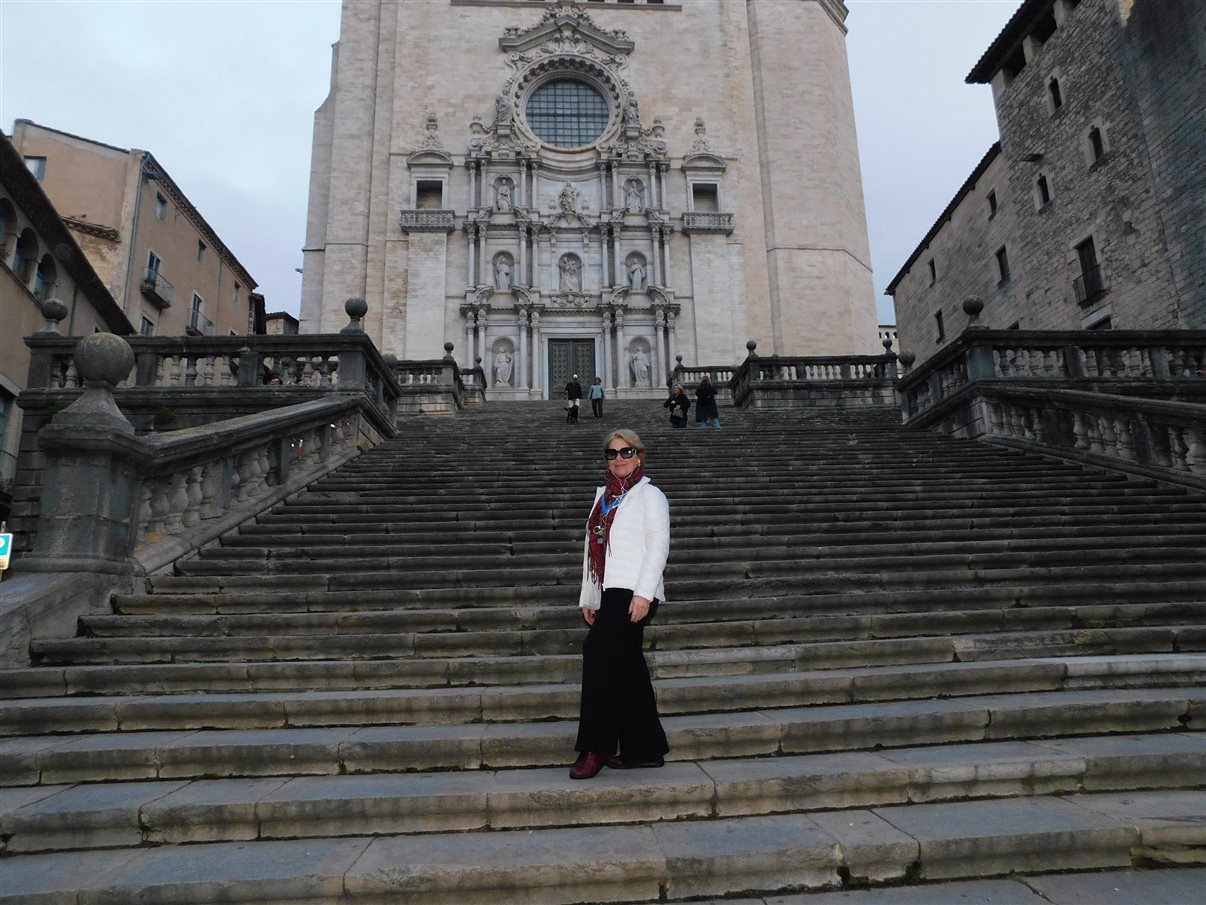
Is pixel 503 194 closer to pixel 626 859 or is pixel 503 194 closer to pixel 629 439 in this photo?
pixel 629 439

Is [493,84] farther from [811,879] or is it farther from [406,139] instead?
[811,879]

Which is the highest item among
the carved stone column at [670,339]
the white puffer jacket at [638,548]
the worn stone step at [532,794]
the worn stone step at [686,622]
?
the carved stone column at [670,339]

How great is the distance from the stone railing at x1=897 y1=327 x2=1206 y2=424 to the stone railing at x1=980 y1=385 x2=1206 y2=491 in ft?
2.77

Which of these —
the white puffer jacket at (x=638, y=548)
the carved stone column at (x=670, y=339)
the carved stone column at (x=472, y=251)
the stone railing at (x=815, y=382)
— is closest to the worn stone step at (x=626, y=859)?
the white puffer jacket at (x=638, y=548)

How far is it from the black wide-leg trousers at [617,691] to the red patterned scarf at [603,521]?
17 centimetres

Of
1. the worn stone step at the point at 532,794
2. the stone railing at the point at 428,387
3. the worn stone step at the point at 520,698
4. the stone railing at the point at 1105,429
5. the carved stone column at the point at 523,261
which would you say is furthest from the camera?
the carved stone column at the point at 523,261

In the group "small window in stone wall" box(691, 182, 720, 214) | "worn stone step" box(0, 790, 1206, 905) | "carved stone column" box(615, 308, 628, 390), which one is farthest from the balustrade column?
"worn stone step" box(0, 790, 1206, 905)

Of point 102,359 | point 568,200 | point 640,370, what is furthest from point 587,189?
point 102,359

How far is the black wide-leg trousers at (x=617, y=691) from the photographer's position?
329 cm

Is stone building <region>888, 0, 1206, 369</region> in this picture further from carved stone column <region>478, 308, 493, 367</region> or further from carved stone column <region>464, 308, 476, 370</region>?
carved stone column <region>464, 308, 476, 370</region>

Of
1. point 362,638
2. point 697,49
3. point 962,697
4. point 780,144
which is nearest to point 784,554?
point 962,697

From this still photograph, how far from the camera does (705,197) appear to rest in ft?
101

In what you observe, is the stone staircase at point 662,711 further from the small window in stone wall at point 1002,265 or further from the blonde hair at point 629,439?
the small window in stone wall at point 1002,265

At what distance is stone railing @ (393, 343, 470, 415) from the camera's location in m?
18.8
